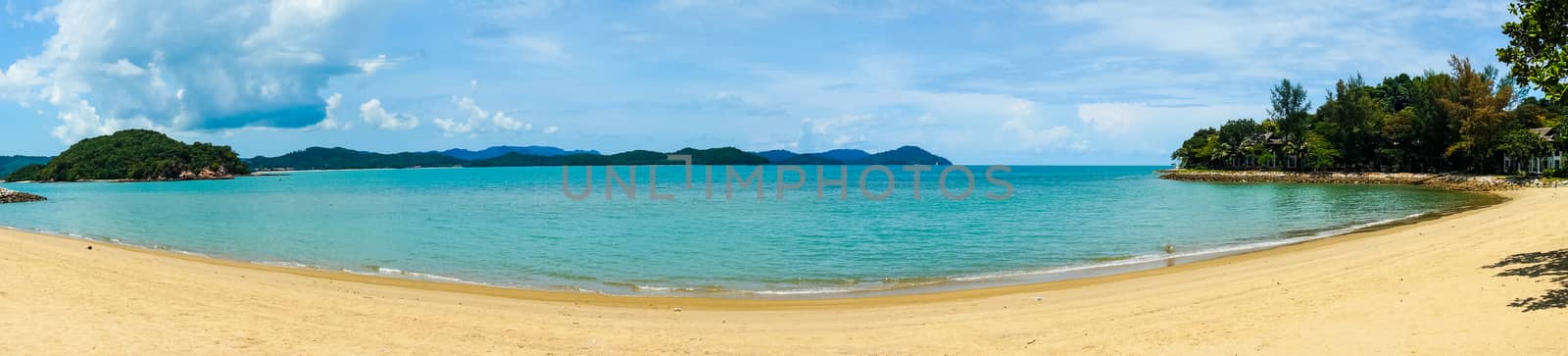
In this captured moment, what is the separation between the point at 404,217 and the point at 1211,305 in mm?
34559

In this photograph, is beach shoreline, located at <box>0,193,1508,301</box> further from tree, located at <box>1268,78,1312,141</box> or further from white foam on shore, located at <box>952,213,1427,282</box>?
tree, located at <box>1268,78,1312,141</box>

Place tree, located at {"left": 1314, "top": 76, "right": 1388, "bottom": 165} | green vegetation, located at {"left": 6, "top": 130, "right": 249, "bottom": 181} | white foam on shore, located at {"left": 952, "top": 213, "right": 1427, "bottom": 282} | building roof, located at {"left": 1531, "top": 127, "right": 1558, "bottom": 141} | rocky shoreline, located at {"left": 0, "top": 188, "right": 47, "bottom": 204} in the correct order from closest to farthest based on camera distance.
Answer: white foam on shore, located at {"left": 952, "top": 213, "right": 1427, "bottom": 282}
building roof, located at {"left": 1531, "top": 127, "right": 1558, "bottom": 141}
rocky shoreline, located at {"left": 0, "top": 188, "right": 47, "bottom": 204}
tree, located at {"left": 1314, "top": 76, "right": 1388, "bottom": 165}
green vegetation, located at {"left": 6, "top": 130, "right": 249, "bottom": 181}

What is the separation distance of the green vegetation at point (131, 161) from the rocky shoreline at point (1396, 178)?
158m

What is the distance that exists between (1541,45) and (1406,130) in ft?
229

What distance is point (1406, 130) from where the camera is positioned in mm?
64875

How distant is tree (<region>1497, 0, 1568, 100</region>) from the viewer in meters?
9.28

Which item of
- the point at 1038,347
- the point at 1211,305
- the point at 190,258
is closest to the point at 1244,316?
the point at 1211,305

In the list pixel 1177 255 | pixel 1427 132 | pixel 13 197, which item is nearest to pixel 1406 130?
pixel 1427 132

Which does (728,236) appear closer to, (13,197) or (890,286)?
Answer: (890,286)

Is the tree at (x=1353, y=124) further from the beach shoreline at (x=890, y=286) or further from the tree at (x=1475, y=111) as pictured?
the beach shoreline at (x=890, y=286)

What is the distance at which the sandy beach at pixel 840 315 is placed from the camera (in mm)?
7848

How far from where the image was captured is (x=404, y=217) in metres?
35.6

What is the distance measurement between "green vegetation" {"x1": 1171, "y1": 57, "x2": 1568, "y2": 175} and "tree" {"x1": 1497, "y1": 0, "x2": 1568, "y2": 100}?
1445 inches

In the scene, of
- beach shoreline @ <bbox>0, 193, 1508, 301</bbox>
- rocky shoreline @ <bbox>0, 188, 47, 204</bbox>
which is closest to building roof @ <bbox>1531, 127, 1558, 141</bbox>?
beach shoreline @ <bbox>0, 193, 1508, 301</bbox>
